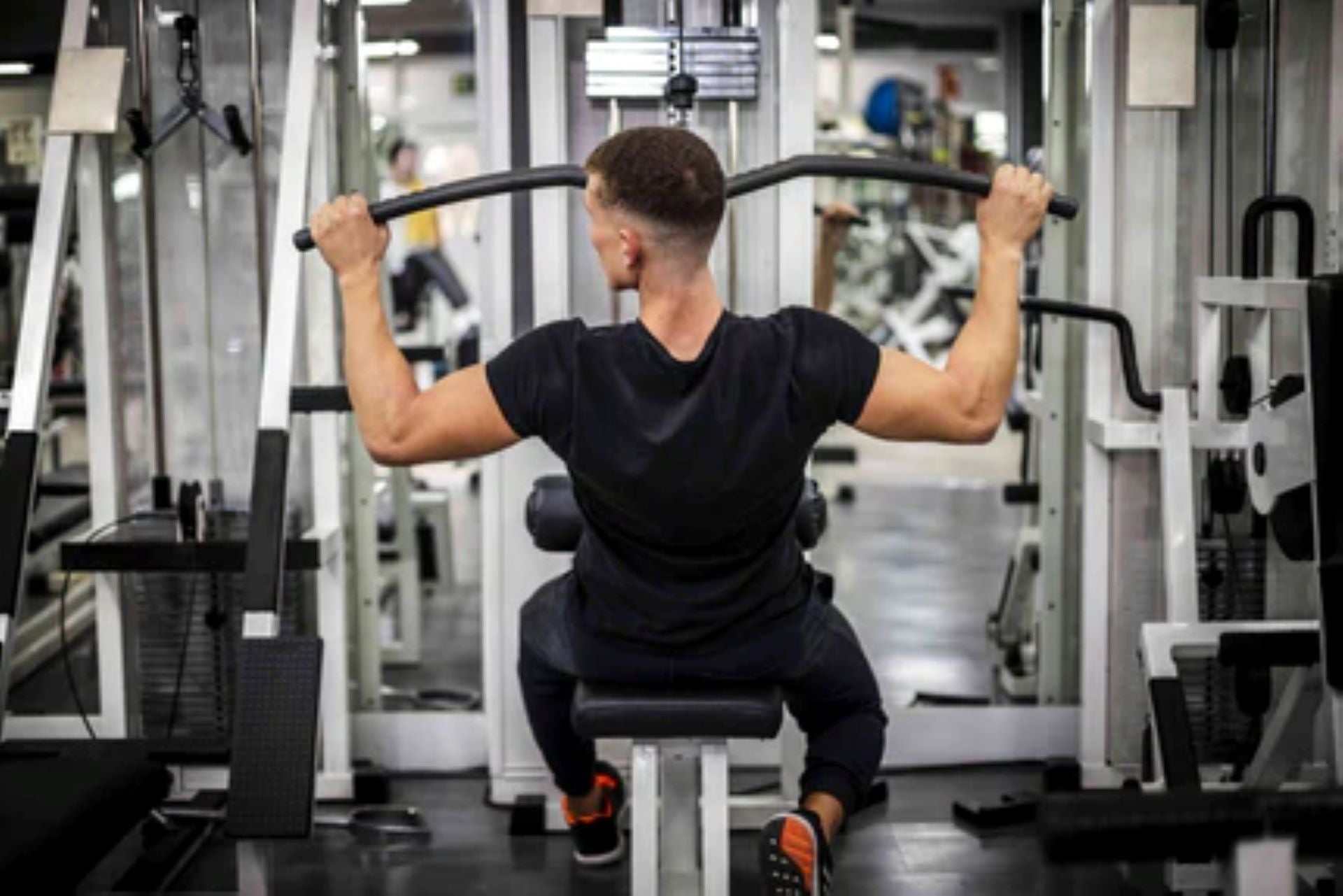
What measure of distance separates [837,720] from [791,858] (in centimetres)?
46

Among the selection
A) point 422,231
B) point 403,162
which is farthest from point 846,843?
point 422,231

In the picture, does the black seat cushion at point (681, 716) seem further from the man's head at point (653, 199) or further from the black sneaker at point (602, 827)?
the black sneaker at point (602, 827)

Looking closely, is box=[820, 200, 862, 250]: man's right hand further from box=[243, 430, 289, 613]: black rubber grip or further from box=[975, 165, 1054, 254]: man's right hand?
box=[975, 165, 1054, 254]: man's right hand

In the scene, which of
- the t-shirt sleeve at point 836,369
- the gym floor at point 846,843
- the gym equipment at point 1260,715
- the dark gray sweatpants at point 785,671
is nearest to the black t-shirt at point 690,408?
the t-shirt sleeve at point 836,369

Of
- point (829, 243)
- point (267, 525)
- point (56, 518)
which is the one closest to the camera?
point (267, 525)

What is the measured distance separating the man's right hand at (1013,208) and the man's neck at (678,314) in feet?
1.43

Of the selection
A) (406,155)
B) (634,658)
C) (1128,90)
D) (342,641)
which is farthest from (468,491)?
(634,658)

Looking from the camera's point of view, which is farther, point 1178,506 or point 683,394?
point 1178,506

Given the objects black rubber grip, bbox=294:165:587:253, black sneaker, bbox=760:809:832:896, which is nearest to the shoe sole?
black sneaker, bbox=760:809:832:896

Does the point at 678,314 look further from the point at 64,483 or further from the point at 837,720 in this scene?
the point at 64,483

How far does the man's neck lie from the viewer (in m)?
2.79

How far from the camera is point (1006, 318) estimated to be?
9.21ft

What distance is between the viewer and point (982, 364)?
2.78 metres

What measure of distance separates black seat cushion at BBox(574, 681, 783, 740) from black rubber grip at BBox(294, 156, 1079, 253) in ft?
2.57
